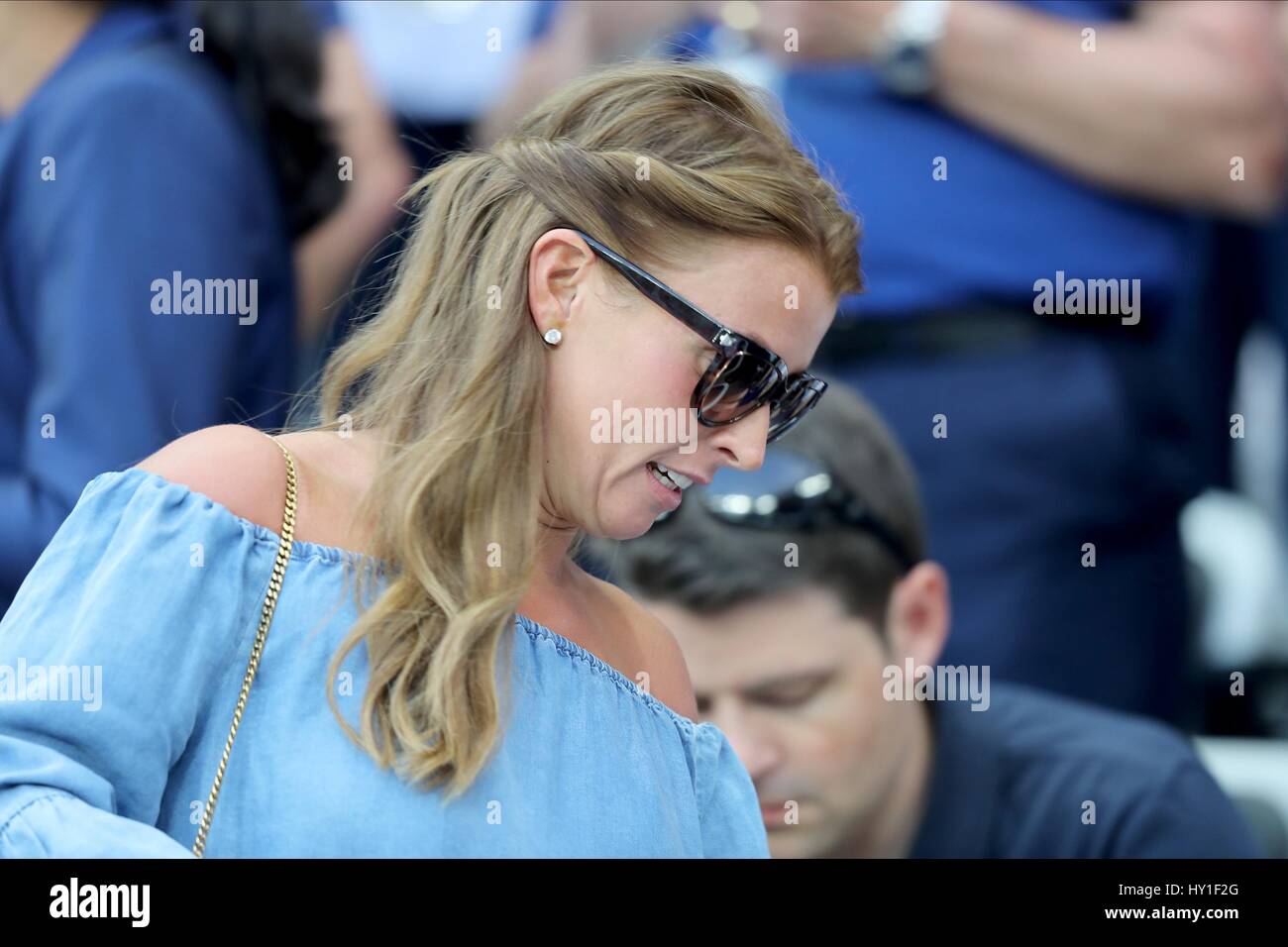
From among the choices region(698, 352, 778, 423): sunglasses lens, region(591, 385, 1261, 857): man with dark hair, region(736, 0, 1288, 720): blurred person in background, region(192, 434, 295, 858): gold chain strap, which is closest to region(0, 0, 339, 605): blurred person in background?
region(591, 385, 1261, 857): man with dark hair

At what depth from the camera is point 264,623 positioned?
1.59m

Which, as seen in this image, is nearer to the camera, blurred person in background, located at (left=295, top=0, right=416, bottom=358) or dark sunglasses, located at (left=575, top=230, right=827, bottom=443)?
dark sunglasses, located at (left=575, top=230, right=827, bottom=443)

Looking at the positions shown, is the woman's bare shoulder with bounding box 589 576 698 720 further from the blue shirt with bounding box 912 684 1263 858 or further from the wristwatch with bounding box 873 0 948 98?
the wristwatch with bounding box 873 0 948 98

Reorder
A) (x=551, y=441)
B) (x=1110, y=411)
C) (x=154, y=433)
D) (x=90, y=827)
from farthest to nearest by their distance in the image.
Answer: (x=1110, y=411) < (x=154, y=433) < (x=551, y=441) < (x=90, y=827)

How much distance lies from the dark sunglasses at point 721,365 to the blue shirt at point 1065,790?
1.28 meters

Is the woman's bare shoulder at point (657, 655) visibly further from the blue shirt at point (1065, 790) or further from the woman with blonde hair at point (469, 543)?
the blue shirt at point (1065, 790)

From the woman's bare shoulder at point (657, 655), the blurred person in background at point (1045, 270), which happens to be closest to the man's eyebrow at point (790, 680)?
the blurred person in background at point (1045, 270)

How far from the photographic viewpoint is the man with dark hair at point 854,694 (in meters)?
2.73

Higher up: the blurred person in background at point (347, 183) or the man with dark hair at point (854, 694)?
the blurred person in background at point (347, 183)

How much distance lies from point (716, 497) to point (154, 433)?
34.1 inches

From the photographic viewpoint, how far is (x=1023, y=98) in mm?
3180

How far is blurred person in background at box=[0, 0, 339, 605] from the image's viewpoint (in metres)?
2.48

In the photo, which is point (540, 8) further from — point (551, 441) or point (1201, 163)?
point (551, 441)
